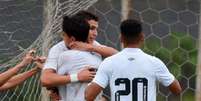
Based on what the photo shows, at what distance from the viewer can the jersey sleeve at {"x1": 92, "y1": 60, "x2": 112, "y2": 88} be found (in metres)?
3.62

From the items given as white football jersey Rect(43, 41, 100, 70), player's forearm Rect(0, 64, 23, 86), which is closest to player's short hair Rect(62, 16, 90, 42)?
white football jersey Rect(43, 41, 100, 70)

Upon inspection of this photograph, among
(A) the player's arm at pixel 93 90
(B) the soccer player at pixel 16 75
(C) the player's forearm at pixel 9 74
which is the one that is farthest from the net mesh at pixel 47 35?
(A) the player's arm at pixel 93 90

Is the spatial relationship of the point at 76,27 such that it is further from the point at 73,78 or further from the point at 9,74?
the point at 9,74

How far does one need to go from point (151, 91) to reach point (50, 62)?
512 millimetres

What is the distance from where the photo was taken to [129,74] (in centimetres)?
361

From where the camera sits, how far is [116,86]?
3633 mm

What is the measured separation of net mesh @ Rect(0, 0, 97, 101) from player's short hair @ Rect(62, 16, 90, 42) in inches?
36.7

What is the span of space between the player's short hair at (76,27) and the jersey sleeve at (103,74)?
228 mm

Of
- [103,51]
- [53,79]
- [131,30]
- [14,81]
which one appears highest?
[131,30]

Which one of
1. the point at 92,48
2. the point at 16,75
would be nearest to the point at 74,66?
the point at 92,48

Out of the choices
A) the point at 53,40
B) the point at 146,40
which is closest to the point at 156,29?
Result: the point at 146,40

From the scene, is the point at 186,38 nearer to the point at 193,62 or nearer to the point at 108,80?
A: the point at 193,62

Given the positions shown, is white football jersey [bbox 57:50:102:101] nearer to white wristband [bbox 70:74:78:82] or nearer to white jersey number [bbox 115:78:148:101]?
white wristband [bbox 70:74:78:82]

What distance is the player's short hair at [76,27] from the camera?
149 inches
